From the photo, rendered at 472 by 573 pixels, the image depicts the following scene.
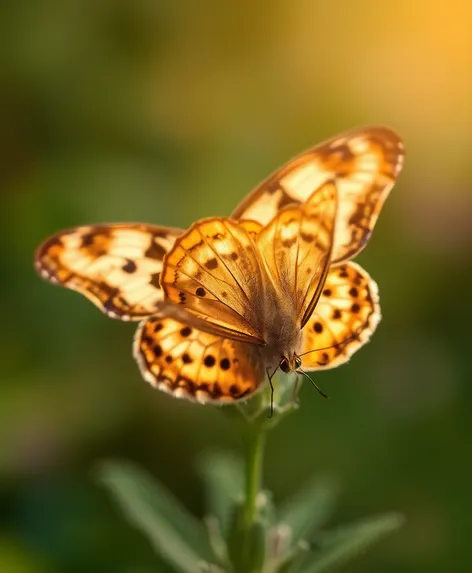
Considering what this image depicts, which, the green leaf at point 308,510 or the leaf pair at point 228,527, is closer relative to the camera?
the leaf pair at point 228,527

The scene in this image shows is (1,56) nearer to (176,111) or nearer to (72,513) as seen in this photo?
(176,111)

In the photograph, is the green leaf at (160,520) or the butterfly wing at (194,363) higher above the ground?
the butterfly wing at (194,363)

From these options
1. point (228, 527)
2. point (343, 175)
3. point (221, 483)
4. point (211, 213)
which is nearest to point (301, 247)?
point (343, 175)

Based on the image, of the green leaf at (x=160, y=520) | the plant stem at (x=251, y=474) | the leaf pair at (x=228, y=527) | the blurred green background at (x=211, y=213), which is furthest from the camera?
the blurred green background at (x=211, y=213)

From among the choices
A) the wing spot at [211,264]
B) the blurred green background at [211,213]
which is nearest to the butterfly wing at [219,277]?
the wing spot at [211,264]

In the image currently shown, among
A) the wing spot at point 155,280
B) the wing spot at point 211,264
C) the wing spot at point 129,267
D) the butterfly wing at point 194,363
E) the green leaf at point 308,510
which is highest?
the wing spot at point 211,264

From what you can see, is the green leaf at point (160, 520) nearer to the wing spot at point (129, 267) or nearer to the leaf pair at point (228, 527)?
the leaf pair at point (228, 527)

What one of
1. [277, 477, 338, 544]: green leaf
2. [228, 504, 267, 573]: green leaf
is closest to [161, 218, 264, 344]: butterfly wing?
[228, 504, 267, 573]: green leaf

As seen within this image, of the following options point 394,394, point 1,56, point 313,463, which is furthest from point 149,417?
point 1,56
